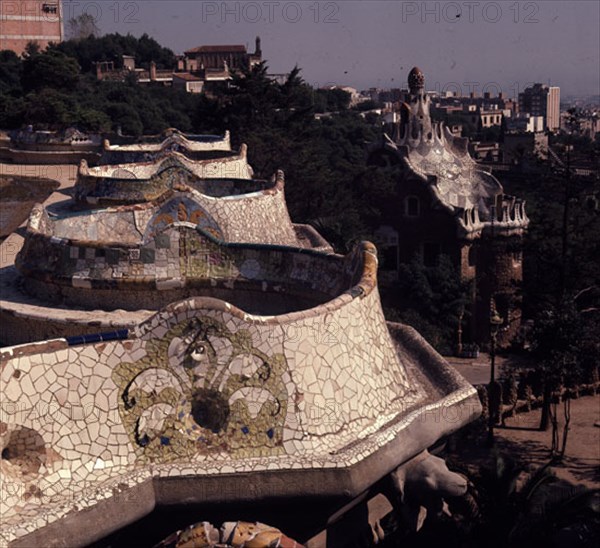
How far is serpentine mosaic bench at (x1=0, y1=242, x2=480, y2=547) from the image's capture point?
15.5 ft

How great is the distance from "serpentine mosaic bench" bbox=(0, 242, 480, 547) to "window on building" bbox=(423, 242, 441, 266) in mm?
17377

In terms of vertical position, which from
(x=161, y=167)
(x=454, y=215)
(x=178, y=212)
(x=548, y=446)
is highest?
(x=161, y=167)

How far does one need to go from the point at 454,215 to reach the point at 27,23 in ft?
165

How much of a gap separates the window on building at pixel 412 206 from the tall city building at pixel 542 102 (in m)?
64.0

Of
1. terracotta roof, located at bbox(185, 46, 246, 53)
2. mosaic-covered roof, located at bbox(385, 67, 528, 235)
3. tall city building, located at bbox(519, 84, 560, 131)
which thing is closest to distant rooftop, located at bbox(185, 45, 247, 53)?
terracotta roof, located at bbox(185, 46, 246, 53)

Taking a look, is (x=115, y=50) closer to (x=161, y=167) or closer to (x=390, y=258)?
(x=390, y=258)

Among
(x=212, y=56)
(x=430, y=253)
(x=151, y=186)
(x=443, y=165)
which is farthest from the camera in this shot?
(x=212, y=56)

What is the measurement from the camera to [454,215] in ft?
74.0

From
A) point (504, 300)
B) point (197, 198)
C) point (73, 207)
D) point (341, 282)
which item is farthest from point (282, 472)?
point (504, 300)

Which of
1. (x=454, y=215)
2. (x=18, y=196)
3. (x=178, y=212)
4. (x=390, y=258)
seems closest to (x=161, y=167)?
(x=18, y=196)

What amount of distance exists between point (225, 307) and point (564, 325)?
10.8 metres

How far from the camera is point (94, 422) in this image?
16.2 feet

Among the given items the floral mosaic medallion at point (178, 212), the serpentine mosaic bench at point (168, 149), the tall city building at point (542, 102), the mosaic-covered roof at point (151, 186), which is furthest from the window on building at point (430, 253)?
the tall city building at point (542, 102)

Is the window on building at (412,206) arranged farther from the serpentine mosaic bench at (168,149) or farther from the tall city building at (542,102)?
A: the tall city building at (542,102)
